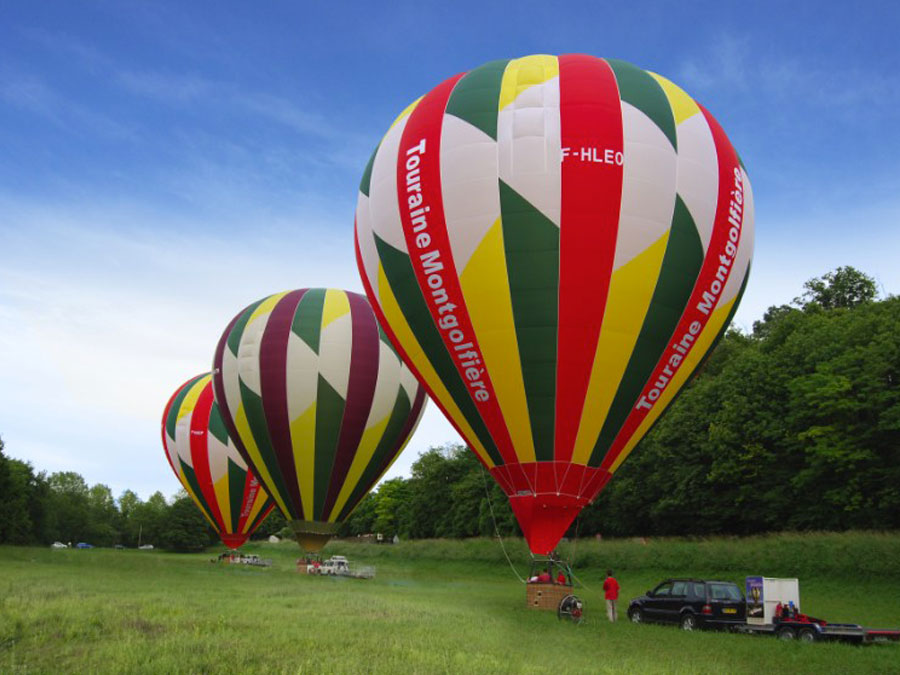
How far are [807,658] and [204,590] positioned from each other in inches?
499

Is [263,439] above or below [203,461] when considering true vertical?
above

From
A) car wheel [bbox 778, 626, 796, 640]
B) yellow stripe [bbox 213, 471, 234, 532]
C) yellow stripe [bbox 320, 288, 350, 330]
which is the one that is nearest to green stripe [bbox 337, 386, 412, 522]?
yellow stripe [bbox 320, 288, 350, 330]

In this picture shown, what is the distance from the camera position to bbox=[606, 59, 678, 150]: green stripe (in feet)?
52.7

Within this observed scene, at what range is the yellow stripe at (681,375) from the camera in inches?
637

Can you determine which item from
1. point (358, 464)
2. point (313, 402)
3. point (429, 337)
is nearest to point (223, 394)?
point (313, 402)

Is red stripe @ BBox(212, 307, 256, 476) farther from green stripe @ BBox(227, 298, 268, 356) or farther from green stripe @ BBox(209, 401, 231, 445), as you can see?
green stripe @ BBox(209, 401, 231, 445)

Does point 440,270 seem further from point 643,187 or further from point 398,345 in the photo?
point 643,187

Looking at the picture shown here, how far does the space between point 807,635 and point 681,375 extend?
535 cm

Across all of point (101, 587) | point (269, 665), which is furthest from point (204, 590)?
point (269, 665)

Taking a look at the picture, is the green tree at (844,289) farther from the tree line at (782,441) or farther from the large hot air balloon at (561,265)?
the large hot air balloon at (561,265)

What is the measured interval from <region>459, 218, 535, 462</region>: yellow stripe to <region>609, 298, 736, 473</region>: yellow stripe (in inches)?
90.2

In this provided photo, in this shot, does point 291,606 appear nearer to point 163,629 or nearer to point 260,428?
point 163,629

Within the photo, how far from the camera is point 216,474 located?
3947 cm

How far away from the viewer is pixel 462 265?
1564 cm
